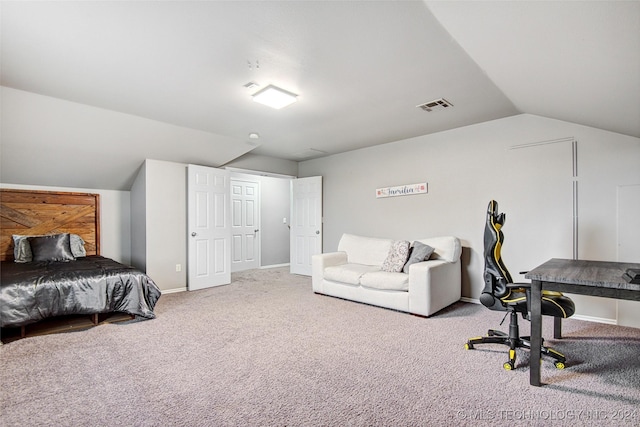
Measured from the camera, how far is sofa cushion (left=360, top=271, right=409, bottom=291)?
12.2 ft

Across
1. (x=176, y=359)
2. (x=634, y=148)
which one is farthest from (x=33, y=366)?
(x=634, y=148)

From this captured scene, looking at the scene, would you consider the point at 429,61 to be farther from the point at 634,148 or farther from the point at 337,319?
the point at 337,319

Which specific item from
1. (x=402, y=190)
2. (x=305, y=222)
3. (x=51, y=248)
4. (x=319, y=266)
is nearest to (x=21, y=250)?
(x=51, y=248)

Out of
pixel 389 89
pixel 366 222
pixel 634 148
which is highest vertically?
pixel 389 89

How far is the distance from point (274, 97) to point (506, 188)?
3.14 m

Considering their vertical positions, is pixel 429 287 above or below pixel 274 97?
below

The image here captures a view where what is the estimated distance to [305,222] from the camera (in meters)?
6.39

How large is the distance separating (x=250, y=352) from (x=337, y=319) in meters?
1.19

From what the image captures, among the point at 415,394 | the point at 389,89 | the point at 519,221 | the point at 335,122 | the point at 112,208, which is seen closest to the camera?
the point at 415,394

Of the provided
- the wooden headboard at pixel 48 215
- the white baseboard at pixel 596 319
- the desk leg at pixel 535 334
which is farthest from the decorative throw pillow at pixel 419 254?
the wooden headboard at pixel 48 215

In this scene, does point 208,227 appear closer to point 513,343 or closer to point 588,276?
point 513,343

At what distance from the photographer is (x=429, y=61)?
99.7 inches

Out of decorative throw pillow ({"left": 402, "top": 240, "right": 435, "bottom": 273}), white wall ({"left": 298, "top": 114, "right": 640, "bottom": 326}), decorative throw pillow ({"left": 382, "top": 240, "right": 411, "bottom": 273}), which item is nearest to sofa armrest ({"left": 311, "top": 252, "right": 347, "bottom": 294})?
decorative throw pillow ({"left": 382, "top": 240, "right": 411, "bottom": 273})

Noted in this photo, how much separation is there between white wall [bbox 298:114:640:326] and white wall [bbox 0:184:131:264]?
3982 millimetres
